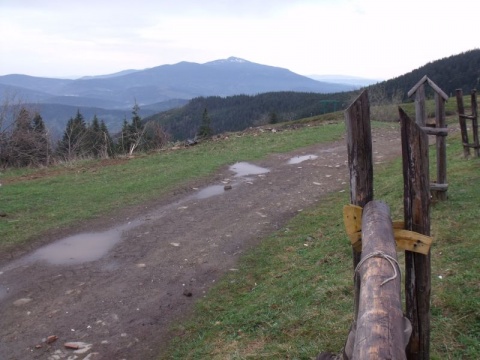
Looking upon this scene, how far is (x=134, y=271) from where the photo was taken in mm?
6070

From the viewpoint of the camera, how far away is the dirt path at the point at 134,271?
4.51 metres

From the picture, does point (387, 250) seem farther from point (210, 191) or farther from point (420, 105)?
point (210, 191)

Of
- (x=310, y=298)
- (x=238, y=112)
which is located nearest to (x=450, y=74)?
(x=238, y=112)

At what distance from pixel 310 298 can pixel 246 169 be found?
8.27 m

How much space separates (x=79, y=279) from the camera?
5855mm

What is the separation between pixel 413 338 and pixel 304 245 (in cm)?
408

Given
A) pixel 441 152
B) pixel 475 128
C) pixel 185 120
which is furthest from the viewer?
pixel 185 120

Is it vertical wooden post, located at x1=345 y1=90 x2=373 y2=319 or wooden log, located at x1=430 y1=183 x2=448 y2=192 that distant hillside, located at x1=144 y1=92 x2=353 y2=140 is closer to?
wooden log, located at x1=430 y1=183 x2=448 y2=192

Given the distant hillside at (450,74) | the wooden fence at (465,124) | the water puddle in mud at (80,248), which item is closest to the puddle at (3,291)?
the water puddle in mud at (80,248)

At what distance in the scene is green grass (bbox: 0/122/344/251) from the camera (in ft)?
27.6

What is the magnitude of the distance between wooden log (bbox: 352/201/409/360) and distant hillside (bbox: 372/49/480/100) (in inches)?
2824

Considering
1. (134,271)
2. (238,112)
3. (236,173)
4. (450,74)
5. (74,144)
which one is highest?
(450,74)

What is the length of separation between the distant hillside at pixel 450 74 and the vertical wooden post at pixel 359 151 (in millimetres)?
71213

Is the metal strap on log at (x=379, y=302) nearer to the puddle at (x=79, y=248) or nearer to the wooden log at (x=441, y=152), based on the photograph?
the wooden log at (x=441, y=152)
